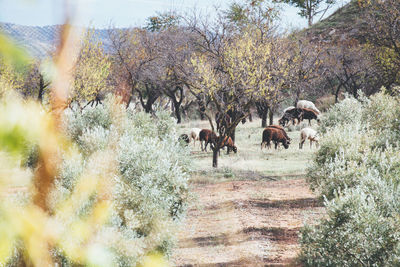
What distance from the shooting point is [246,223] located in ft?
50.5

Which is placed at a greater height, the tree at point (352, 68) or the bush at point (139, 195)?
the tree at point (352, 68)

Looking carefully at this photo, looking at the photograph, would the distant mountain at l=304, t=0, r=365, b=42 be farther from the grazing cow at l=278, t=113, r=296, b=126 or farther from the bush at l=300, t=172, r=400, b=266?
the bush at l=300, t=172, r=400, b=266

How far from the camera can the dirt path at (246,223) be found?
1243cm

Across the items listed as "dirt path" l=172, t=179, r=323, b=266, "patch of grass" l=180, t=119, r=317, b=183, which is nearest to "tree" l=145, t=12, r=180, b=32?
"patch of grass" l=180, t=119, r=317, b=183

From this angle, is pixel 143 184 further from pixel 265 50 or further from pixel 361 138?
pixel 265 50

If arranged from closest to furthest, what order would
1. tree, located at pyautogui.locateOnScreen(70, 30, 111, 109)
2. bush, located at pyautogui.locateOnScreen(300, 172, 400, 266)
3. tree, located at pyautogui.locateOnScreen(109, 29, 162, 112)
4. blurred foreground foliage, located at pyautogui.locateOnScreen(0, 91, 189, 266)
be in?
blurred foreground foliage, located at pyautogui.locateOnScreen(0, 91, 189, 266)
bush, located at pyautogui.locateOnScreen(300, 172, 400, 266)
tree, located at pyautogui.locateOnScreen(70, 30, 111, 109)
tree, located at pyautogui.locateOnScreen(109, 29, 162, 112)

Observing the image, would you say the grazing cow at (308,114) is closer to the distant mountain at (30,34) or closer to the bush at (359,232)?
the bush at (359,232)

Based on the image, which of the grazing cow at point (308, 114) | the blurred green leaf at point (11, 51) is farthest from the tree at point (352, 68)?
the blurred green leaf at point (11, 51)

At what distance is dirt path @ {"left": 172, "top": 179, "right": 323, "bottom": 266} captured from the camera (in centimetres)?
1243

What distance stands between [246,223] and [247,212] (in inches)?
50.4

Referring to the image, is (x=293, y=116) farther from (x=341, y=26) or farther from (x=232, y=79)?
(x=341, y=26)

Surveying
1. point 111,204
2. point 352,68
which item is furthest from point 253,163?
point 352,68

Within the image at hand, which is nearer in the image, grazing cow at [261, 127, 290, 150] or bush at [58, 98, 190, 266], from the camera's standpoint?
bush at [58, 98, 190, 266]

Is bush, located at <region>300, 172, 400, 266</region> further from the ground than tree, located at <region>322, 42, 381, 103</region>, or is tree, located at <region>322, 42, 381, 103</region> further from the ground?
tree, located at <region>322, 42, 381, 103</region>
